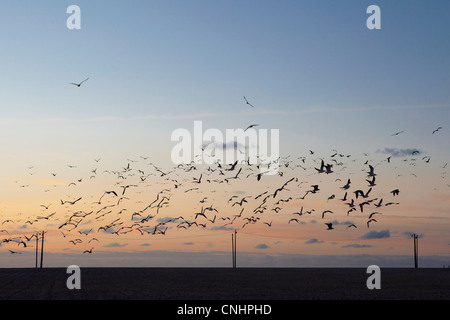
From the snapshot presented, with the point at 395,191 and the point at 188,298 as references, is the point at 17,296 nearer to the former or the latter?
the point at 188,298
